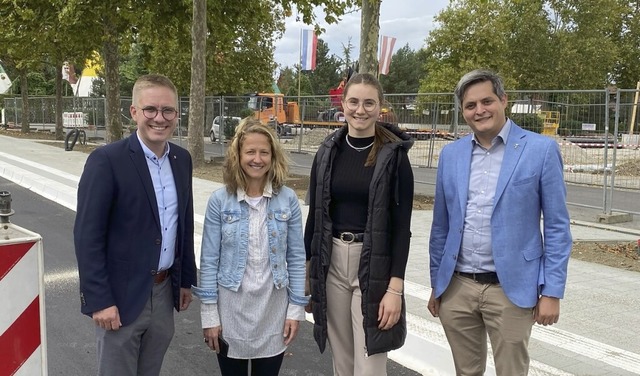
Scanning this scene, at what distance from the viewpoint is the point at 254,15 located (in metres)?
18.4

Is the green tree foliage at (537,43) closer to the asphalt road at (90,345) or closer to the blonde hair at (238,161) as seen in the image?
the asphalt road at (90,345)

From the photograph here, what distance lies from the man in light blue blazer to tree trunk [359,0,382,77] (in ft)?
27.9

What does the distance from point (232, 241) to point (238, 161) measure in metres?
0.40

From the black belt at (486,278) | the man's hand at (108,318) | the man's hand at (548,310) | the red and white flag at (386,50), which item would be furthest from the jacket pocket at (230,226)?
the red and white flag at (386,50)

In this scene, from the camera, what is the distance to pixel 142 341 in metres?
2.92

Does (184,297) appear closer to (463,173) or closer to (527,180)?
(463,173)

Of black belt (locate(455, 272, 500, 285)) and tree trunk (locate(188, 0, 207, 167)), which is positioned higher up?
tree trunk (locate(188, 0, 207, 167))

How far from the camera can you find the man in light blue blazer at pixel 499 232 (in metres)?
2.82

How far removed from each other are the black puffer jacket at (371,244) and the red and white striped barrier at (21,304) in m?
1.29

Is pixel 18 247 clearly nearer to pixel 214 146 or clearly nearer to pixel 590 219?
pixel 590 219

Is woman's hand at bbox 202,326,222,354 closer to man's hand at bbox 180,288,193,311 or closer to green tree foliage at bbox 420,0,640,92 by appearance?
man's hand at bbox 180,288,193,311

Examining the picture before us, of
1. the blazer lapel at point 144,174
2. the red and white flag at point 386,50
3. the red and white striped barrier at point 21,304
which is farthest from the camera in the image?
the red and white flag at point 386,50

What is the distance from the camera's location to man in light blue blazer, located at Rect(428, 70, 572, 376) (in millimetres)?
2824

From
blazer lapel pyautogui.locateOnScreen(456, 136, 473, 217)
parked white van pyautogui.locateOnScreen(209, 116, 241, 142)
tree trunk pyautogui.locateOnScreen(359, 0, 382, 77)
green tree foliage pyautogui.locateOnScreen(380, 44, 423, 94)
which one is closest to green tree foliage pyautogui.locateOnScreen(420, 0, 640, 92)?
parked white van pyautogui.locateOnScreen(209, 116, 241, 142)
